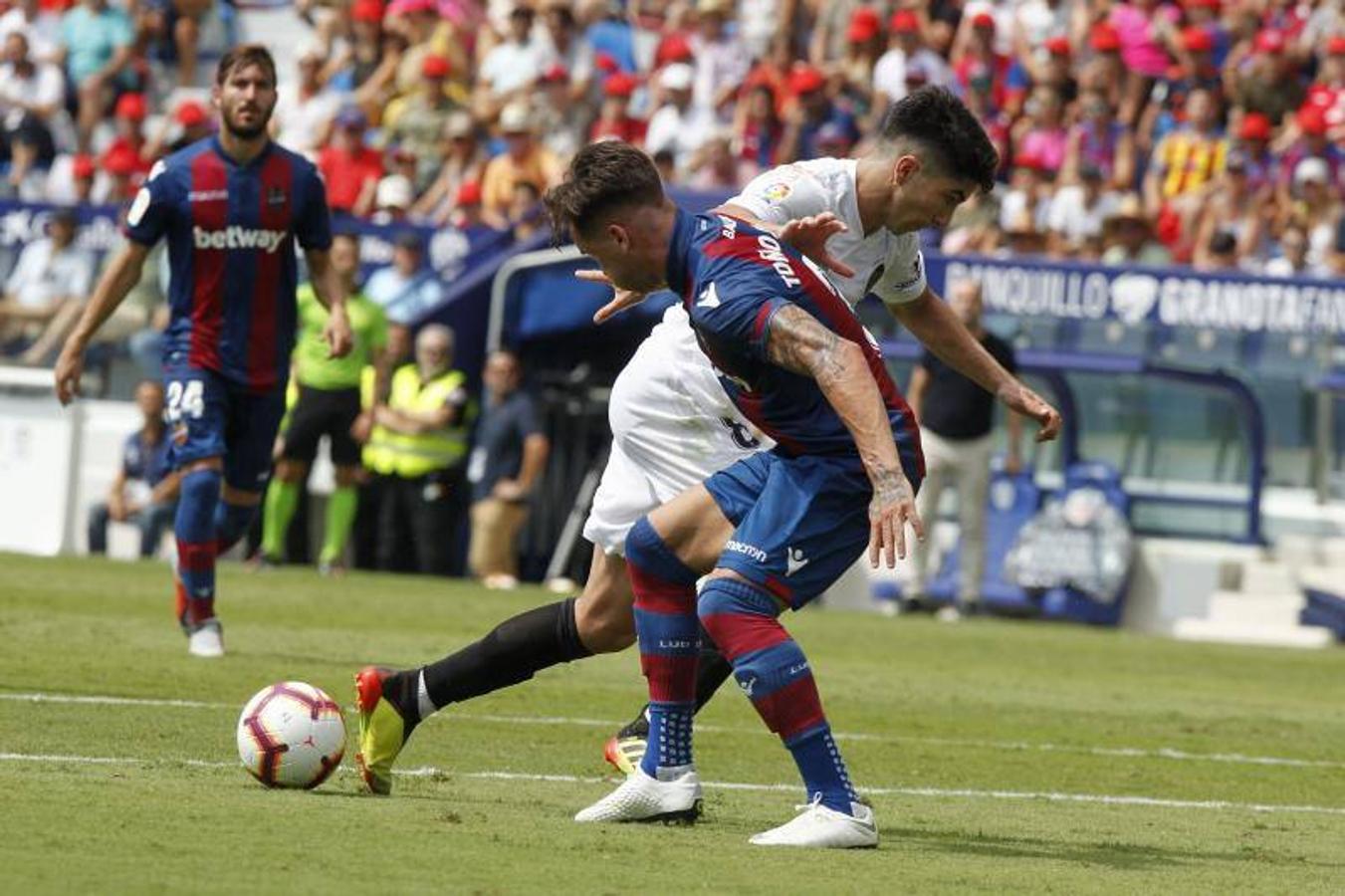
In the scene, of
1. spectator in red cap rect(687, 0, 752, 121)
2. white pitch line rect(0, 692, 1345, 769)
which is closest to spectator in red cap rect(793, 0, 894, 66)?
spectator in red cap rect(687, 0, 752, 121)

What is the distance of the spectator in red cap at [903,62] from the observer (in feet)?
70.8

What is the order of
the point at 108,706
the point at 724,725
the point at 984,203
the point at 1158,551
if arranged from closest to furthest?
the point at 108,706 < the point at 724,725 < the point at 1158,551 < the point at 984,203

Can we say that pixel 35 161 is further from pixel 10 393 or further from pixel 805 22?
pixel 805 22

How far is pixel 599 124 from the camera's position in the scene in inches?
888

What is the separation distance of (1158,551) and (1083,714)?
7254mm

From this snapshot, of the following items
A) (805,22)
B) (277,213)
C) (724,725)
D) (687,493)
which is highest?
(805,22)

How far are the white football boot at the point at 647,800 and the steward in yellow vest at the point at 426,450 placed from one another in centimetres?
1228

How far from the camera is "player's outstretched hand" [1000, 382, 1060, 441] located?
24.5 ft

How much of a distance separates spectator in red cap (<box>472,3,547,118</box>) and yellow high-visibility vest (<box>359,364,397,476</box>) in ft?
14.3

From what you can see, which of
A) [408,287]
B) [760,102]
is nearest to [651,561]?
[408,287]

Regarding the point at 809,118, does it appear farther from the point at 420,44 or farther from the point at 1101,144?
the point at 420,44

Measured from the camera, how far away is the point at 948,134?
7.17m

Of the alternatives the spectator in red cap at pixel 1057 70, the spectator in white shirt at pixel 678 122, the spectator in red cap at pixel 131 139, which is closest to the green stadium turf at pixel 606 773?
the spectator in red cap at pixel 1057 70

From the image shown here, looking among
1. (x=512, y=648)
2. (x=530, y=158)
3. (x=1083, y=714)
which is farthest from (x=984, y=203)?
(x=512, y=648)
